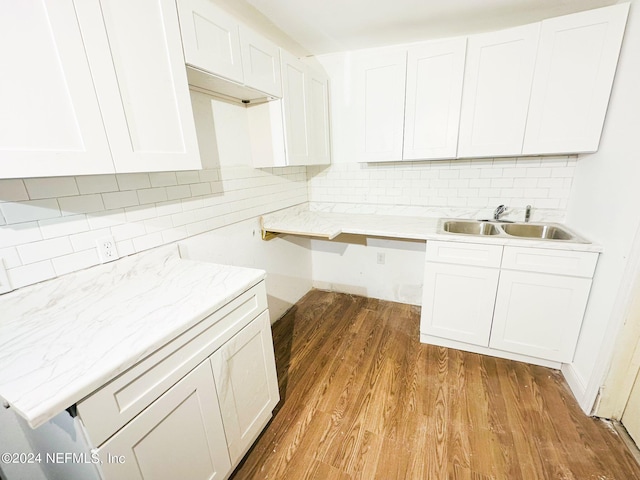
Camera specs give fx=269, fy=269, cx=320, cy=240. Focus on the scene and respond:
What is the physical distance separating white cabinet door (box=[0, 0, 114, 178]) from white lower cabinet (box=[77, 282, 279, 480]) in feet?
2.24

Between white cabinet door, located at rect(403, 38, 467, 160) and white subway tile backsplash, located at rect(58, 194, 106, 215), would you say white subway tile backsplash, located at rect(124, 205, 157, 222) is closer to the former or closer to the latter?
white subway tile backsplash, located at rect(58, 194, 106, 215)

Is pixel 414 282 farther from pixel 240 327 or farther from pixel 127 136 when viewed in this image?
pixel 127 136

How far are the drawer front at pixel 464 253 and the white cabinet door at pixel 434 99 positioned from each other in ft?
2.25

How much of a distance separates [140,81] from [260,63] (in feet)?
2.65

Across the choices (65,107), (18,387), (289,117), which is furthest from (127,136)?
(289,117)

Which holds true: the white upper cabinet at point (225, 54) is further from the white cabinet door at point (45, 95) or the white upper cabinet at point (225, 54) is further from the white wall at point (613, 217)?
the white wall at point (613, 217)

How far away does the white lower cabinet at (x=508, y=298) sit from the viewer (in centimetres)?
167

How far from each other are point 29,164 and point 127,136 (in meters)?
0.30

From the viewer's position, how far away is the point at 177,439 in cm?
95

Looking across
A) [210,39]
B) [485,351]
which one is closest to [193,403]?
[210,39]

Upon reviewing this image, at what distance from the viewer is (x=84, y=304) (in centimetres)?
108

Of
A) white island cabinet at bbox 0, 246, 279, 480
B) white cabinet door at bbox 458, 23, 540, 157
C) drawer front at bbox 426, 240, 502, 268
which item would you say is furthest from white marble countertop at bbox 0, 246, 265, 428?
white cabinet door at bbox 458, 23, 540, 157

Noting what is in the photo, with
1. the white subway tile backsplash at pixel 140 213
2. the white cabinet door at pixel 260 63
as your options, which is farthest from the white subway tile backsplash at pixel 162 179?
the white cabinet door at pixel 260 63

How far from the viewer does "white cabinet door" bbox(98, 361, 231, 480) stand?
80 centimetres
